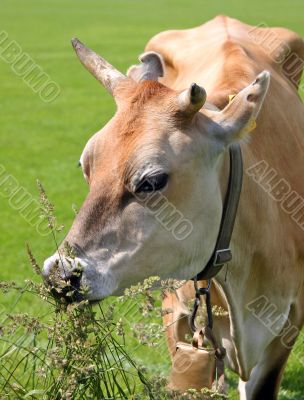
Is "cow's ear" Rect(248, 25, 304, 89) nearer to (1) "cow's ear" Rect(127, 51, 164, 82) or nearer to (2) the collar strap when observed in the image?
(1) "cow's ear" Rect(127, 51, 164, 82)

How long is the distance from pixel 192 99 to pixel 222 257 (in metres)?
0.74

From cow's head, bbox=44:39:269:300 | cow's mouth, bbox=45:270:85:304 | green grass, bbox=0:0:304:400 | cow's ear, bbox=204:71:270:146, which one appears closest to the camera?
cow's mouth, bbox=45:270:85:304

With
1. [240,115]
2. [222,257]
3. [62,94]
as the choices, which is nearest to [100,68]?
[240,115]

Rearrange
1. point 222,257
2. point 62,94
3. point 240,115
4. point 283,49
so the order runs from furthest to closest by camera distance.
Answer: point 62,94 → point 283,49 → point 222,257 → point 240,115

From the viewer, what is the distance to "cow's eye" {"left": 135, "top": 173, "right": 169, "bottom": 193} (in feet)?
11.8

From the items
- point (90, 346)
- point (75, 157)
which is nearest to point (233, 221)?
point (90, 346)

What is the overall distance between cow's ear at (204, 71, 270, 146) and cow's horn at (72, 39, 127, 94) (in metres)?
0.58

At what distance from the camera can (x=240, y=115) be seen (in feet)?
12.2

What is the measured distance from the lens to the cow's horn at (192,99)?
143 inches

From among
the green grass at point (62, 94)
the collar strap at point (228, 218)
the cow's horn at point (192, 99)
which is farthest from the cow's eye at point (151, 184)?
the green grass at point (62, 94)

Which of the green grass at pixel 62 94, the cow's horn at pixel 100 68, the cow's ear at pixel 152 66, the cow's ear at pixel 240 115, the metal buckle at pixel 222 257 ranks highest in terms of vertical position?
the cow's horn at pixel 100 68

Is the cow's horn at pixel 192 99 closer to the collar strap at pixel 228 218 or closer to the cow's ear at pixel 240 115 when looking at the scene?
the cow's ear at pixel 240 115

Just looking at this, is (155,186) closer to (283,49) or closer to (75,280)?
(75,280)

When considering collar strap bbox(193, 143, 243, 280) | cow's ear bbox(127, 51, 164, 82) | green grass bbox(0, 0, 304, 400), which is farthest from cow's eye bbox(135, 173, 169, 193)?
green grass bbox(0, 0, 304, 400)
